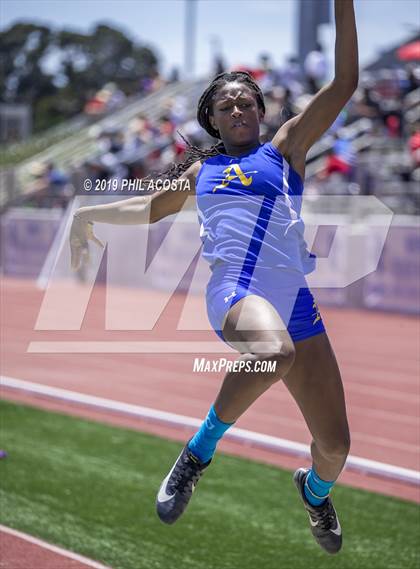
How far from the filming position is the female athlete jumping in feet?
11.2

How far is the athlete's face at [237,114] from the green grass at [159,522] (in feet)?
7.41

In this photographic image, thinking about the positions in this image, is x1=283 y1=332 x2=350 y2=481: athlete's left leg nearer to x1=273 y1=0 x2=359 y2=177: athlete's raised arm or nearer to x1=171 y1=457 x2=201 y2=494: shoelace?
x1=171 y1=457 x2=201 y2=494: shoelace

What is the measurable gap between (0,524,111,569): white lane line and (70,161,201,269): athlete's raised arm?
5.49ft

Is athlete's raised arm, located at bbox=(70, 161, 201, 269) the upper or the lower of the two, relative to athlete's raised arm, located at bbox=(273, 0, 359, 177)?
lower

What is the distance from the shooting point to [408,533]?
5477 mm

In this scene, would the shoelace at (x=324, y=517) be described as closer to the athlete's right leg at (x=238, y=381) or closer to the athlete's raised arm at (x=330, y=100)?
the athlete's right leg at (x=238, y=381)

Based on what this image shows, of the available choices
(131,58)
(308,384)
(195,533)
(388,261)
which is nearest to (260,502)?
(195,533)

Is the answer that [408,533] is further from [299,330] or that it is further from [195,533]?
[299,330]

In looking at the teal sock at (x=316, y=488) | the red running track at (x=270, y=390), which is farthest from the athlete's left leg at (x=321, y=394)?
the red running track at (x=270, y=390)

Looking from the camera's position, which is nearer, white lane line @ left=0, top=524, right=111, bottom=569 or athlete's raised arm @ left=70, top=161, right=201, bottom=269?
athlete's raised arm @ left=70, top=161, right=201, bottom=269

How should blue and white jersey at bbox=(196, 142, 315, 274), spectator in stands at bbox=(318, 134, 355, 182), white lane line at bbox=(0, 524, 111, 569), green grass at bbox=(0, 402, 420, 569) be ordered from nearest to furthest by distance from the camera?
blue and white jersey at bbox=(196, 142, 315, 274) → white lane line at bbox=(0, 524, 111, 569) → green grass at bbox=(0, 402, 420, 569) → spectator in stands at bbox=(318, 134, 355, 182)

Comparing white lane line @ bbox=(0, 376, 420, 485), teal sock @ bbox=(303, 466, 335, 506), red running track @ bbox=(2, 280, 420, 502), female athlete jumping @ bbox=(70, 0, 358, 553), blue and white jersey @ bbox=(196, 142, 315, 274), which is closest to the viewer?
female athlete jumping @ bbox=(70, 0, 358, 553)

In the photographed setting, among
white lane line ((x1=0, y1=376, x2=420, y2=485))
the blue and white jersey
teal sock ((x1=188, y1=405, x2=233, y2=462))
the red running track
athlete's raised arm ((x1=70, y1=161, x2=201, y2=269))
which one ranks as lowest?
the red running track

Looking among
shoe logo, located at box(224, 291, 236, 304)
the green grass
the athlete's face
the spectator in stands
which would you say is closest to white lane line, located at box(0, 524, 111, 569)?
the green grass
